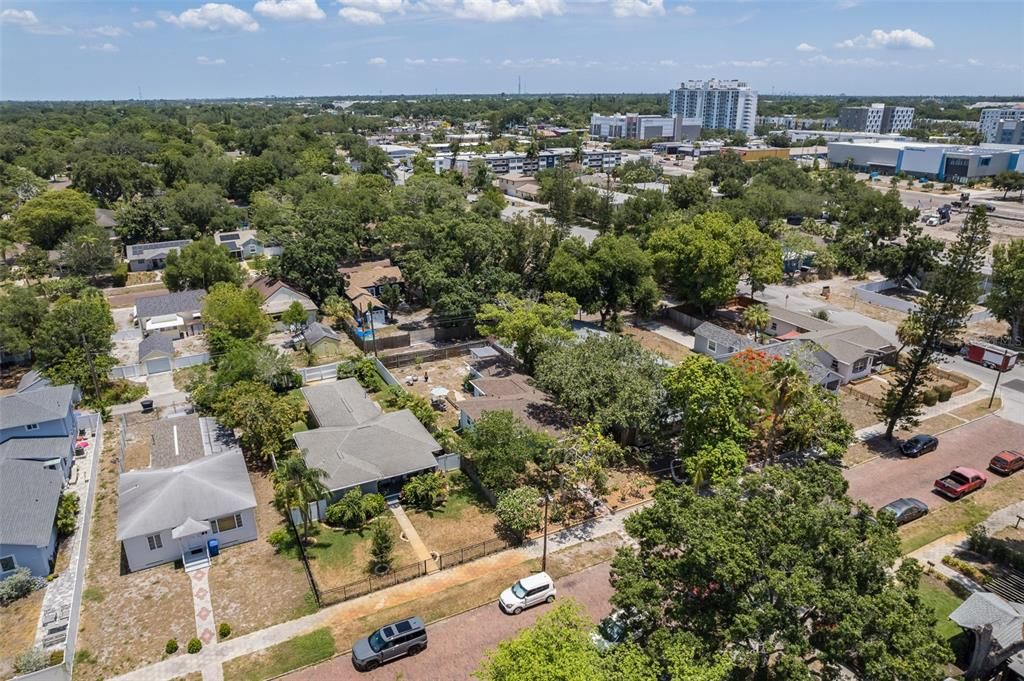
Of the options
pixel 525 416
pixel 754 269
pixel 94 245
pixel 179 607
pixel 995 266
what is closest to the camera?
pixel 179 607

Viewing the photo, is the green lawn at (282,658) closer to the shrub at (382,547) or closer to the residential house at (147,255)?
the shrub at (382,547)

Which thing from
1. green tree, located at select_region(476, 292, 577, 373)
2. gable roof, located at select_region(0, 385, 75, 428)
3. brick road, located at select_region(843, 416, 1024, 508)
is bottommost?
brick road, located at select_region(843, 416, 1024, 508)

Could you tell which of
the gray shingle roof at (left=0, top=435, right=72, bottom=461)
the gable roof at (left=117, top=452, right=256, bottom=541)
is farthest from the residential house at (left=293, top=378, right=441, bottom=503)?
the gray shingle roof at (left=0, top=435, right=72, bottom=461)

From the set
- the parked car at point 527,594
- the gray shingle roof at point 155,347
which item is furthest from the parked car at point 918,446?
the gray shingle roof at point 155,347

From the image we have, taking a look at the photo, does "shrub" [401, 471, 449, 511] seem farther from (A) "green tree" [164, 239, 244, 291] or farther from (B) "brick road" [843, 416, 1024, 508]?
(A) "green tree" [164, 239, 244, 291]

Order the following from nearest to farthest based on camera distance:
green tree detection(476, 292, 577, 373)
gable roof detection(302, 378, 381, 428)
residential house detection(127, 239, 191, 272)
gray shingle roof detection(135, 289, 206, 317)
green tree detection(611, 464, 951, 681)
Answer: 1. green tree detection(611, 464, 951, 681)
2. gable roof detection(302, 378, 381, 428)
3. green tree detection(476, 292, 577, 373)
4. gray shingle roof detection(135, 289, 206, 317)
5. residential house detection(127, 239, 191, 272)

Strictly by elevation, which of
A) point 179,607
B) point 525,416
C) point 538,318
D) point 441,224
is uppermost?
point 441,224

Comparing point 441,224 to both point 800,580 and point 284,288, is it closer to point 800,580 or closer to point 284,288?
point 284,288

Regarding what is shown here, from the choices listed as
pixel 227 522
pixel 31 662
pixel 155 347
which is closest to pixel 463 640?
pixel 227 522

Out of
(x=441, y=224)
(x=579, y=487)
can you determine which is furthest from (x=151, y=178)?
(x=579, y=487)
